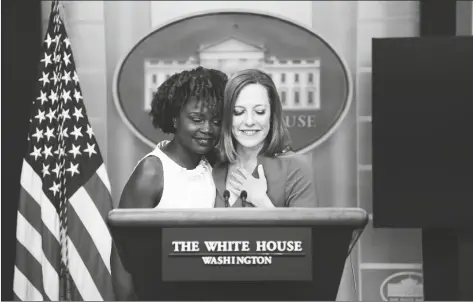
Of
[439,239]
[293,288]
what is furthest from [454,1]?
[293,288]

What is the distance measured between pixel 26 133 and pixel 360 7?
1.78 meters

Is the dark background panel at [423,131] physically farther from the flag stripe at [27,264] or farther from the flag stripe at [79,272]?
the flag stripe at [27,264]

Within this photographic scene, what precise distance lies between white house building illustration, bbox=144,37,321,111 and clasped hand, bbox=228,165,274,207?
1663 millimetres

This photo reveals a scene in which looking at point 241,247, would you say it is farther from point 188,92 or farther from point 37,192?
point 37,192

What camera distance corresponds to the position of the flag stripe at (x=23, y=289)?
131 inches

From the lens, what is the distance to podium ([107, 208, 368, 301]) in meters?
1.21

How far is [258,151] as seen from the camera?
6.77ft

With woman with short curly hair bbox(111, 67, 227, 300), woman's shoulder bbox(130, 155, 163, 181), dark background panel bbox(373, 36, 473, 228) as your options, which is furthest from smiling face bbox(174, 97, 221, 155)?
dark background panel bbox(373, 36, 473, 228)

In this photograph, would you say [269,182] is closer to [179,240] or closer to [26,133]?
[179,240]

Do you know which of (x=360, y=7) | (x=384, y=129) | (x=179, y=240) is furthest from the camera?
(x=360, y=7)

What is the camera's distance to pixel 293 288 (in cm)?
124

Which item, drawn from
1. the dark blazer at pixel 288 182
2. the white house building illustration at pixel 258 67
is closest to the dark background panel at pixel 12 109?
the white house building illustration at pixel 258 67

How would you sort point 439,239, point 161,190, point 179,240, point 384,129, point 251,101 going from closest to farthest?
point 179,240 < point 251,101 < point 161,190 < point 384,129 < point 439,239

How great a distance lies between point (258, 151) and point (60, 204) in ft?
5.18
